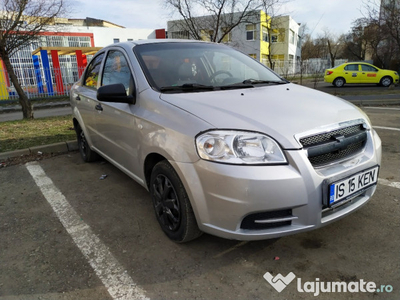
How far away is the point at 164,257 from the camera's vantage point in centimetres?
238

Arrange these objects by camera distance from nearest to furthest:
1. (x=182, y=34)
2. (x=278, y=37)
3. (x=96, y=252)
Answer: (x=96, y=252), (x=182, y=34), (x=278, y=37)

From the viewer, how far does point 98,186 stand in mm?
3908

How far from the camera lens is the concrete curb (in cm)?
512

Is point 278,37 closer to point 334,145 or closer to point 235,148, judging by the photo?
point 334,145

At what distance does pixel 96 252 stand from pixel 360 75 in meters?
19.0

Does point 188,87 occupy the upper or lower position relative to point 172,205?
upper

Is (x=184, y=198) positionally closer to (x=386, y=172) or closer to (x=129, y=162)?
(x=129, y=162)

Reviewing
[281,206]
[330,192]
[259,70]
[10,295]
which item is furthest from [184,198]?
[259,70]

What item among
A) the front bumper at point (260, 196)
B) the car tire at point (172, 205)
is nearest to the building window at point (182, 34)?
the car tire at point (172, 205)

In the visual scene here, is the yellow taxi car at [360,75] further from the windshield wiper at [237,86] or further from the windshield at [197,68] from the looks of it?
the windshield wiper at [237,86]

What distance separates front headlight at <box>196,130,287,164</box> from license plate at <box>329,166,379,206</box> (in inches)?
16.2

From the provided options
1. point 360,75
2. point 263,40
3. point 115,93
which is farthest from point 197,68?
point 263,40

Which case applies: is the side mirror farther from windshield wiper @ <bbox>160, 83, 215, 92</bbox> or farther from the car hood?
the car hood

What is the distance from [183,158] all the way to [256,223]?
67 cm
